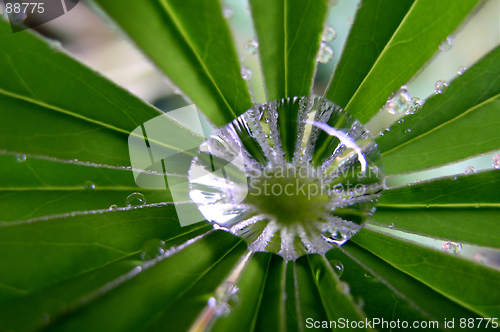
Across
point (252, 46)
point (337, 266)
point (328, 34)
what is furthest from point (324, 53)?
point (337, 266)

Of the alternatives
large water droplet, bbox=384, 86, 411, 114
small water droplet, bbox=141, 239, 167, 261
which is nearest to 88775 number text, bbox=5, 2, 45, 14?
small water droplet, bbox=141, 239, 167, 261

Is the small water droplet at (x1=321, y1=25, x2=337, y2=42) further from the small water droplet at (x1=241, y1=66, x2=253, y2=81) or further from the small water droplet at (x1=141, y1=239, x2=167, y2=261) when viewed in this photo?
the small water droplet at (x1=141, y1=239, x2=167, y2=261)

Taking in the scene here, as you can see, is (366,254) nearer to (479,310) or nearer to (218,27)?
(479,310)

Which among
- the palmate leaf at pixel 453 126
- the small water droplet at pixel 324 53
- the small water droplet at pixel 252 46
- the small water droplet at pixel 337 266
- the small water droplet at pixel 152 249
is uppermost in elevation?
the small water droplet at pixel 252 46

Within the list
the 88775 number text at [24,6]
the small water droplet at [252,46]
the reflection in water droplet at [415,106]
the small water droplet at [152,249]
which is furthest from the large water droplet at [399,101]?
the 88775 number text at [24,6]

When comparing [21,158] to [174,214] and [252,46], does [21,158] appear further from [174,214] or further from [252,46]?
[252,46]

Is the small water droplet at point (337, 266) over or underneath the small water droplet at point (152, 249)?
underneath

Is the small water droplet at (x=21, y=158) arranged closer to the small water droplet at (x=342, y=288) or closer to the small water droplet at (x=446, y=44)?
the small water droplet at (x=342, y=288)

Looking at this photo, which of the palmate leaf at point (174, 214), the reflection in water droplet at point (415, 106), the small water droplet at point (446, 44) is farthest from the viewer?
the reflection in water droplet at point (415, 106)
